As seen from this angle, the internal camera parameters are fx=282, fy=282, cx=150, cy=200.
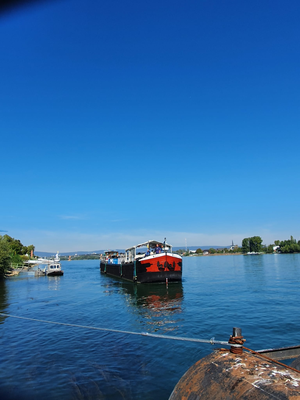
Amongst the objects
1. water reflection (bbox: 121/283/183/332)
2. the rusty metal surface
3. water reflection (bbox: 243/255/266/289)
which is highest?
the rusty metal surface

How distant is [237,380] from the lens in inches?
151

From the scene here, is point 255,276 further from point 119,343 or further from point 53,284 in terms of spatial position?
point 119,343

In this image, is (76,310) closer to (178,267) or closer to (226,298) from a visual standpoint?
(226,298)

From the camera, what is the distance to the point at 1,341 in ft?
45.3

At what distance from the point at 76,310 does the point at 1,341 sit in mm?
8455

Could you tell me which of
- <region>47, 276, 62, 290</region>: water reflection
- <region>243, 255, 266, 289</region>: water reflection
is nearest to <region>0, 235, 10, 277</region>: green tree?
<region>47, 276, 62, 290</region>: water reflection

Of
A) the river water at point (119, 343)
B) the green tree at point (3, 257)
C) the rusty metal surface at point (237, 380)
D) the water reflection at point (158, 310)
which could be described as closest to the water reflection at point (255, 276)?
the river water at point (119, 343)

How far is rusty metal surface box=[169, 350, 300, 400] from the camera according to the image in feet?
11.4

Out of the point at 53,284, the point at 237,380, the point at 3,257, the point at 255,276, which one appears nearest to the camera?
the point at 237,380

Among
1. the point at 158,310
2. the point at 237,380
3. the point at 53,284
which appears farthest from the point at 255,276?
the point at 237,380

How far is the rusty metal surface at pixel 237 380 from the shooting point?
11.4ft

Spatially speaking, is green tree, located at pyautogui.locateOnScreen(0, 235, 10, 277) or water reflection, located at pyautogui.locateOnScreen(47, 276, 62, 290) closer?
water reflection, located at pyautogui.locateOnScreen(47, 276, 62, 290)

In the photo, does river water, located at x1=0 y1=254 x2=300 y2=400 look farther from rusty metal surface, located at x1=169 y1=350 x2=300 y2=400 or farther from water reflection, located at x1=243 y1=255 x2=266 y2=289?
water reflection, located at x1=243 y1=255 x2=266 y2=289

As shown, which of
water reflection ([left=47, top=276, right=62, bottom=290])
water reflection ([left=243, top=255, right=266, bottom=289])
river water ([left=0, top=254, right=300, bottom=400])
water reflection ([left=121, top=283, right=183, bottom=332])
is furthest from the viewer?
water reflection ([left=47, top=276, right=62, bottom=290])
